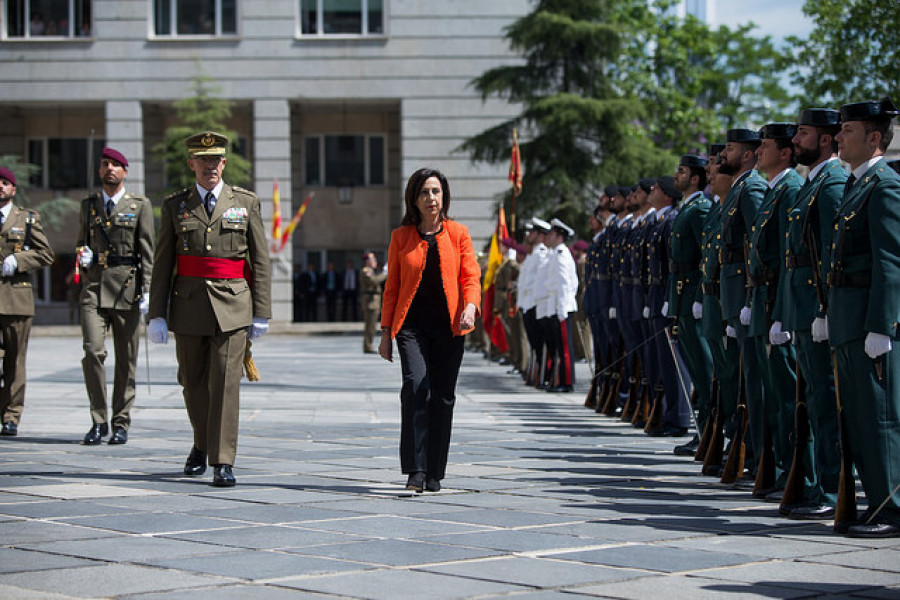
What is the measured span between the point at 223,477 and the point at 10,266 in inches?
172

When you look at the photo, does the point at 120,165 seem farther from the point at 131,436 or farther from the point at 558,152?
the point at 558,152

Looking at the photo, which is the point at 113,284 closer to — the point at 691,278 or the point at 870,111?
the point at 691,278

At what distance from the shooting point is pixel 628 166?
32.8 m

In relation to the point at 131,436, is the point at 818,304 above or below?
above

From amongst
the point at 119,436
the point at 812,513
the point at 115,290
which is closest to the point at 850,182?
the point at 812,513

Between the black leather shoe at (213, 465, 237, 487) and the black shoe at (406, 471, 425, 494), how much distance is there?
1146 mm

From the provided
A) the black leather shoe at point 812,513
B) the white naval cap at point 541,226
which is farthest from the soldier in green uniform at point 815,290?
the white naval cap at point 541,226

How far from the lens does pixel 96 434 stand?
38.9 ft

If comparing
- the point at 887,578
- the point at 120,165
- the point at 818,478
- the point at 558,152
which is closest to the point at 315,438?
the point at 120,165

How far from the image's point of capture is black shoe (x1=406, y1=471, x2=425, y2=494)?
28.8 feet

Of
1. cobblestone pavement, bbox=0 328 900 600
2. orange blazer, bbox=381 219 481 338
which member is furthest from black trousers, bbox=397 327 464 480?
cobblestone pavement, bbox=0 328 900 600

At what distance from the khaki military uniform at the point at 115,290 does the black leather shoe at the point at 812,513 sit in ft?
20.0

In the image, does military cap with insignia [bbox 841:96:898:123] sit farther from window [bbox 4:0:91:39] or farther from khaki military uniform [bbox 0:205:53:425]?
window [bbox 4:0:91:39]

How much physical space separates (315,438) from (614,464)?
3.04 metres
